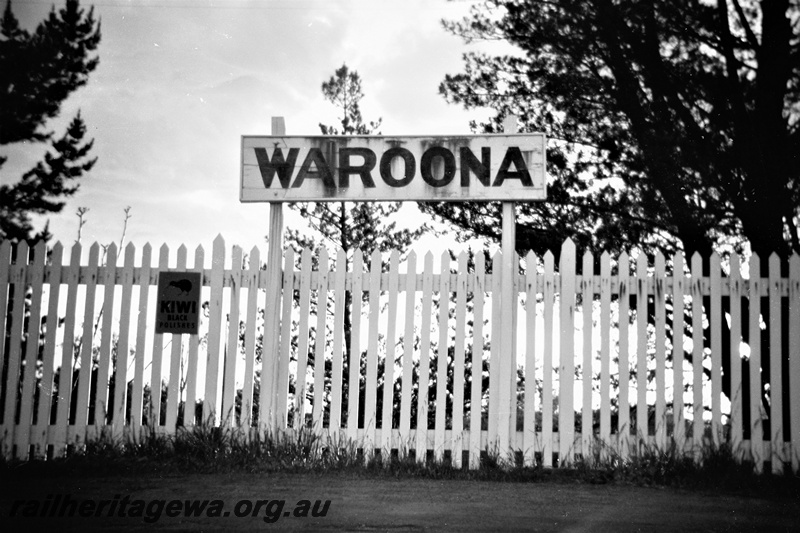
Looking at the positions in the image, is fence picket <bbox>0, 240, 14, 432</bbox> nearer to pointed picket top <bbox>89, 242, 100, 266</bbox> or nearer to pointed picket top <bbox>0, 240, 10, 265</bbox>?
pointed picket top <bbox>0, 240, 10, 265</bbox>

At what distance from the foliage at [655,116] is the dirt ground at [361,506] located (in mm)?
2882

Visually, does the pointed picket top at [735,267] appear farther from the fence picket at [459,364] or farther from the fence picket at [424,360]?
the fence picket at [424,360]

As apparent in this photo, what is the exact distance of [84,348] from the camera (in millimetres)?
7047

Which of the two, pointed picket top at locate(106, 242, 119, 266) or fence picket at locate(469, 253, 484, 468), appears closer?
fence picket at locate(469, 253, 484, 468)

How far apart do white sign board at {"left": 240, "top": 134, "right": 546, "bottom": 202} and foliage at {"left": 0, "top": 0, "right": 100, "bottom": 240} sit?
379 cm

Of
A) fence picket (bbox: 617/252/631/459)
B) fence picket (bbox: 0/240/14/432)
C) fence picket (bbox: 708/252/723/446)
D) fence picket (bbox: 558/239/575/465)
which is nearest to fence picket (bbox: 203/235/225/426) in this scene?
fence picket (bbox: 0/240/14/432)

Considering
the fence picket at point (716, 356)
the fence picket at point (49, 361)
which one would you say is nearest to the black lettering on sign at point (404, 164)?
the fence picket at point (716, 356)

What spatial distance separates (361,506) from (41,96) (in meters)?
7.20

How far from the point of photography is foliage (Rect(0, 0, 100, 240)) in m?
9.19

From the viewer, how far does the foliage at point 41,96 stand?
362 inches

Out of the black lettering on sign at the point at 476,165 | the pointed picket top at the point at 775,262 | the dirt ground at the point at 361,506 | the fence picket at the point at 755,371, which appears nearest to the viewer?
the dirt ground at the point at 361,506

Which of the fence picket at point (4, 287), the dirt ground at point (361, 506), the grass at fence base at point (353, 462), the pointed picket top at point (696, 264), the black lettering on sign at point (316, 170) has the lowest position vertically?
the dirt ground at point (361, 506)

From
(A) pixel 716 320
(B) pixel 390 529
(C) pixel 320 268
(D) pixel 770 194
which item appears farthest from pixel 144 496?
(D) pixel 770 194

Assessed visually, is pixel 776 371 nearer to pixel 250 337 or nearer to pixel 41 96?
pixel 250 337
